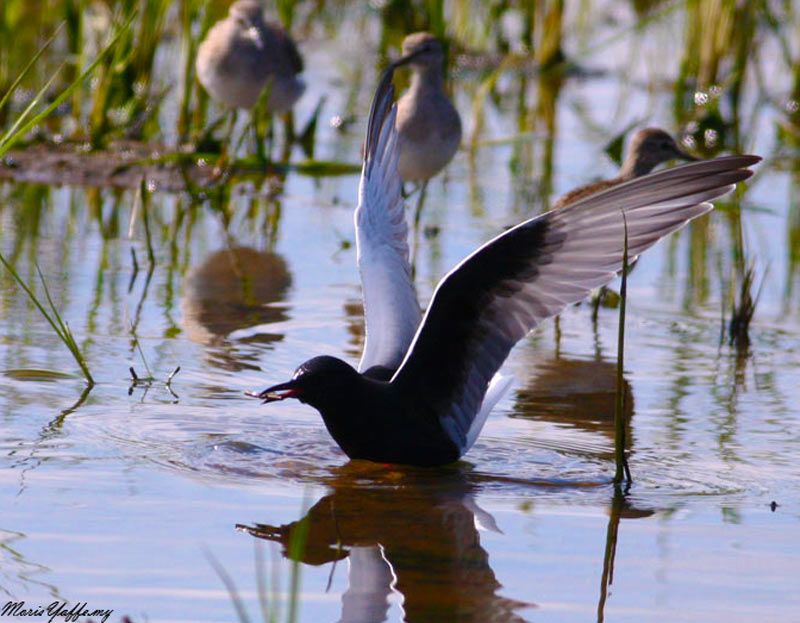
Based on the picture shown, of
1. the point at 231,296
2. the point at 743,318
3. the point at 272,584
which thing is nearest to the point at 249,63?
the point at 231,296

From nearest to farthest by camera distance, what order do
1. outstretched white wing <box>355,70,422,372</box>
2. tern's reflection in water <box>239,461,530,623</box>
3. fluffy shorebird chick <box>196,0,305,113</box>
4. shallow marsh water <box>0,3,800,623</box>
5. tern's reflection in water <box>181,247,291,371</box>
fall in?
tern's reflection in water <box>239,461,530,623</box> < shallow marsh water <box>0,3,800,623</box> < outstretched white wing <box>355,70,422,372</box> < tern's reflection in water <box>181,247,291,371</box> < fluffy shorebird chick <box>196,0,305,113</box>

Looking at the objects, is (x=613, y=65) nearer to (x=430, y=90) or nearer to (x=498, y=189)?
(x=498, y=189)

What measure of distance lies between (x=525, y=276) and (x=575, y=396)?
131 cm

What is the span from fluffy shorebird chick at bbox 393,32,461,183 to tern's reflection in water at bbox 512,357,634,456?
2.15 meters

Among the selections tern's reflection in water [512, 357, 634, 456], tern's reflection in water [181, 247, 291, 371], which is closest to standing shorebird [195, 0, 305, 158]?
tern's reflection in water [181, 247, 291, 371]

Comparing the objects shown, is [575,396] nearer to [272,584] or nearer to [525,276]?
[525,276]

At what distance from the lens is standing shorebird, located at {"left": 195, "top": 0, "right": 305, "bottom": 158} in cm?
1001

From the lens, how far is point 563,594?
3.78m

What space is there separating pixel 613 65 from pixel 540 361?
855cm

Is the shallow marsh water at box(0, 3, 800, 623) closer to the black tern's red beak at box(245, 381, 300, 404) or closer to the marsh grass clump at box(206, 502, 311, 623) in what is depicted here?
the marsh grass clump at box(206, 502, 311, 623)

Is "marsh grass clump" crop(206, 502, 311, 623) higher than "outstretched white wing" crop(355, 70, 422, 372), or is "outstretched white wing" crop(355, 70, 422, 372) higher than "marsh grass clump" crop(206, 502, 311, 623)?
"outstretched white wing" crop(355, 70, 422, 372)

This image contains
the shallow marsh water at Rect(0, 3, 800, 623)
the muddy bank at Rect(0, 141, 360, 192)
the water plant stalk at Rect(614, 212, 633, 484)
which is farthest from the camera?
the muddy bank at Rect(0, 141, 360, 192)

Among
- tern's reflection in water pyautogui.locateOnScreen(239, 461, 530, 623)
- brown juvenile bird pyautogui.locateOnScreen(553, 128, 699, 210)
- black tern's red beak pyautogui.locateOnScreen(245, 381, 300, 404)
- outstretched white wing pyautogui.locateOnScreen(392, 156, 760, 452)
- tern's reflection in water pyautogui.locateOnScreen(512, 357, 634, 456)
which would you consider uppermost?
brown juvenile bird pyautogui.locateOnScreen(553, 128, 699, 210)

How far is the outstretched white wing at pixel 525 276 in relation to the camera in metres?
4.48
